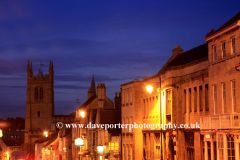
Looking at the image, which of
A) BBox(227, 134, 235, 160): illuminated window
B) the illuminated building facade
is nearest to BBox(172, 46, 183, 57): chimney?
the illuminated building facade

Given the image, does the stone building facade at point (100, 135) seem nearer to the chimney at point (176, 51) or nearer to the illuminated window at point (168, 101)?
the chimney at point (176, 51)

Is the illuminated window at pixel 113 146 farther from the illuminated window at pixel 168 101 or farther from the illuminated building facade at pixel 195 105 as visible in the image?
the illuminated window at pixel 168 101

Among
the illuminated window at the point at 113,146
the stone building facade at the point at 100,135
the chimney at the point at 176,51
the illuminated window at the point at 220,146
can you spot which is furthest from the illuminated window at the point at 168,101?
the illuminated window at the point at 113,146

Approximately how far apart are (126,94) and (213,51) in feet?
82.6

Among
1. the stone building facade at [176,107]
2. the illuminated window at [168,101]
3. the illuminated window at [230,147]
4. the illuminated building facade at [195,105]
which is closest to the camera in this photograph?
the illuminated window at [230,147]

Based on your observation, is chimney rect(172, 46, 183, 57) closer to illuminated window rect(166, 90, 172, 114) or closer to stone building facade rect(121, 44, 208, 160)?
stone building facade rect(121, 44, 208, 160)

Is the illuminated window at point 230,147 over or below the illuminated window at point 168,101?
below

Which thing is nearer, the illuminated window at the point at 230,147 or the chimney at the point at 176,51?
the illuminated window at the point at 230,147

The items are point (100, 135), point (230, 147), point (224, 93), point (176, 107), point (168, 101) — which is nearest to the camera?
point (230, 147)

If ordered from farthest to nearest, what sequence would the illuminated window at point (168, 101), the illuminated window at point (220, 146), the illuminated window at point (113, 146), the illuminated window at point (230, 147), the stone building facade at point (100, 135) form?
1. the stone building facade at point (100, 135)
2. the illuminated window at point (113, 146)
3. the illuminated window at point (168, 101)
4. the illuminated window at point (220, 146)
5. the illuminated window at point (230, 147)

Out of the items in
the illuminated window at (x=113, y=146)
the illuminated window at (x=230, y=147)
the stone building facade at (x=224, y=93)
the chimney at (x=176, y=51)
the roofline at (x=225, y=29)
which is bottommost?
the illuminated window at (x=113, y=146)

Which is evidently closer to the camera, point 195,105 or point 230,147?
point 230,147

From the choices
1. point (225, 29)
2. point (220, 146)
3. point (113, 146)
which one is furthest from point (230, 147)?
point (113, 146)

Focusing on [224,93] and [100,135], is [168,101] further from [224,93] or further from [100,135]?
[100,135]
